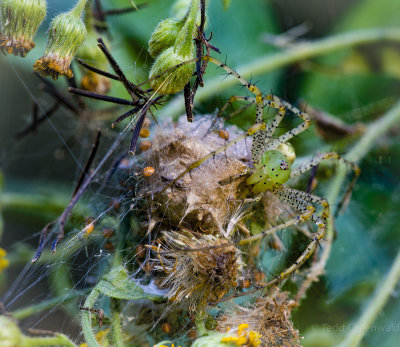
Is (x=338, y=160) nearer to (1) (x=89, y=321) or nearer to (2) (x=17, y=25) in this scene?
(1) (x=89, y=321)

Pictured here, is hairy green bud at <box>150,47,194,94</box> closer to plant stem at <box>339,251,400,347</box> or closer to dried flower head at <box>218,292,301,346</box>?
dried flower head at <box>218,292,301,346</box>

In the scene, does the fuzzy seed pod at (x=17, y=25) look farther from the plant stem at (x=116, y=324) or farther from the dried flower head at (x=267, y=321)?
the dried flower head at (x=267, y=321)

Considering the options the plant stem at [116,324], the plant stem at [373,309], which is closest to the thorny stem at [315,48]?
the plant stem at [373,309]

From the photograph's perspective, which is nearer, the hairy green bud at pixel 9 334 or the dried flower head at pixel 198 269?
the hairy green bud at pixel 9 334

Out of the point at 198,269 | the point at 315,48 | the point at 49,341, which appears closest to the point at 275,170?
the point at 198,269

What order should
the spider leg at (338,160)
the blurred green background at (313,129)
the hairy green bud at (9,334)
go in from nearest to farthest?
1. the hairy green bud at (9,334)
2. the spider leg at (338,160)
3. the blurred green background at (313,129)

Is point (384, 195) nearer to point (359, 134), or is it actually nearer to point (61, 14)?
point (359, 134)

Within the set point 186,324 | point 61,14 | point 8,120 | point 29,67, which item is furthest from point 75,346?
point 8,120

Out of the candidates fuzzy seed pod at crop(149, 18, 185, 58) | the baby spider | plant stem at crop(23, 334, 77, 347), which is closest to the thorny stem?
the baby spider
